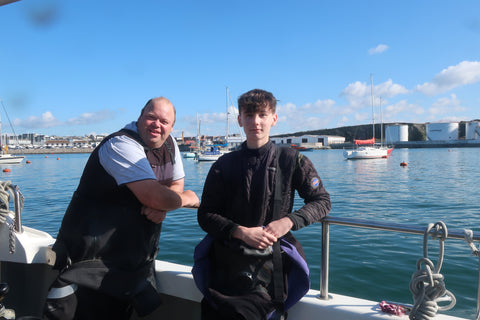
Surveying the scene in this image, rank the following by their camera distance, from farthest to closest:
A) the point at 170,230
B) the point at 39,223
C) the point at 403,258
A: the point at 39,223
the point at 170,230
the point at 403,258

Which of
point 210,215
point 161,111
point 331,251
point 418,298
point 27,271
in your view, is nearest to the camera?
point 418,298

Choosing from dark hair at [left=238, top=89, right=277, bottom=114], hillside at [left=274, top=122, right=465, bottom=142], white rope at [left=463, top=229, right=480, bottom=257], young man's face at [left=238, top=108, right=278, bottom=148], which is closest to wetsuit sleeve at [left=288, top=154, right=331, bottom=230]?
young man's face at [left=238, top=108, right=278, bottom=148]

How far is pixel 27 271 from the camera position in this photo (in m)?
2.76

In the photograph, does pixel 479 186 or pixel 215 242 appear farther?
pixel 479 186

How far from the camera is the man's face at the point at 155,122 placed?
2.14 m

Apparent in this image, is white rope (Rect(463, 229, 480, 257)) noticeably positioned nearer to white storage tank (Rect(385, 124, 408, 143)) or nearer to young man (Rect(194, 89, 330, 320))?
young man (Rect(194, 89, 330, 320))

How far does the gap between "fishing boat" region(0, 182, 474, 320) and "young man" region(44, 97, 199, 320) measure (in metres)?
0.30

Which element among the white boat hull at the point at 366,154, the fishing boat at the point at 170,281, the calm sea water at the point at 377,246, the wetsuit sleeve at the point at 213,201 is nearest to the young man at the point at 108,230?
the wetsuit sleeve at the point at 213,201

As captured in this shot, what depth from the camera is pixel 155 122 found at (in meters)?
2.13

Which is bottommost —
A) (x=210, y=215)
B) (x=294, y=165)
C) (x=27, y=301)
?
(x=27, y=301)

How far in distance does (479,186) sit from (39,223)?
22.1 metres

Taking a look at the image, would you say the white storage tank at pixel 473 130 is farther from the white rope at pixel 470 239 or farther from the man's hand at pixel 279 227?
the man's hand at pixel 279 227

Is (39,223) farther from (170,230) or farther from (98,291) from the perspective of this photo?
(98,291)

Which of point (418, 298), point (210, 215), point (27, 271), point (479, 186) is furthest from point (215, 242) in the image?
point (479, 186)
